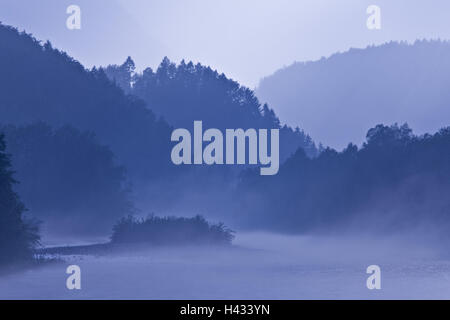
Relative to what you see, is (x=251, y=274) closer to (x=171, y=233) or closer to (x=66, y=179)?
(x=171, y=233)

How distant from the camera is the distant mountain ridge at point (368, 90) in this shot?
390ft

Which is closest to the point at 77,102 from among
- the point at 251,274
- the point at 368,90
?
Answer: the point at 368,90

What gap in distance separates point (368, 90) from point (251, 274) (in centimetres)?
9299

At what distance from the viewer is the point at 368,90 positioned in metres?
129

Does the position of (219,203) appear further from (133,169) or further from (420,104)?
(420,104)

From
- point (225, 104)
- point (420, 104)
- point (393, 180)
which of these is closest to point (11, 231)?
point (393, 180)

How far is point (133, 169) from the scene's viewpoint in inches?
4833

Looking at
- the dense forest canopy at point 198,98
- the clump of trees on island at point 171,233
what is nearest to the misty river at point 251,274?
the clump of trees on island at point 171,233

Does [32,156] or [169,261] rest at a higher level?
[32,156]

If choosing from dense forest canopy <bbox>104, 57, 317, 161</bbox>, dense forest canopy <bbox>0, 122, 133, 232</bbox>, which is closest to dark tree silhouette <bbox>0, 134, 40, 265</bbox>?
dense forest canopy <bbox>0, 122, 133, 232</bbox>

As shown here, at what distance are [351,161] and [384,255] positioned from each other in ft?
80.9

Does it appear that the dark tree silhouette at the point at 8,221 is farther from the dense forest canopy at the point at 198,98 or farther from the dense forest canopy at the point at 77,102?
the dense forest canopy at the point at 198,98

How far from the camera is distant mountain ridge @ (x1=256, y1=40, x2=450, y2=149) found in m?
119

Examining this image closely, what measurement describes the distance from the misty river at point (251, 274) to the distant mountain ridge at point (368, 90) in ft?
203
